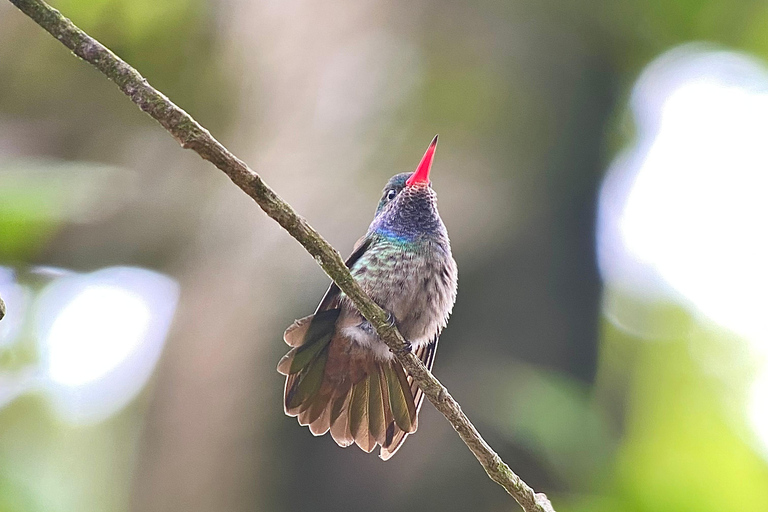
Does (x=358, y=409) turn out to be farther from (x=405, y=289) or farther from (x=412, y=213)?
(x=412, y=213)

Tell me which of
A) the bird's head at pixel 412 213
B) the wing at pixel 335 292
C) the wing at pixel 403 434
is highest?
the bird's head at pixel 412 213

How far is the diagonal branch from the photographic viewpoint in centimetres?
112

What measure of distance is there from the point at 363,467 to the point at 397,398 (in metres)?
2.02

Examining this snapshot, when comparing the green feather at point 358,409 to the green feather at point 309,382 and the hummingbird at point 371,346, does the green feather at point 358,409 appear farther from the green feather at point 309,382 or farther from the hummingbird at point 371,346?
the green feather at point 309,382

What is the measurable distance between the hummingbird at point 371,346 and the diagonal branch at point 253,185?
58 cm

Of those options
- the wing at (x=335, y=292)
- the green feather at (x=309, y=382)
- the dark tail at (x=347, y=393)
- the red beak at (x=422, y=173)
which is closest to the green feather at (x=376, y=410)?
the dark tail at (x=347, y=393)

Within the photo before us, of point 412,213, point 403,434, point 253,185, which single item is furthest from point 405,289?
point 253,185

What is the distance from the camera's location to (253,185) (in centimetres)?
131

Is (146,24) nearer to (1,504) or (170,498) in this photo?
(170,498)

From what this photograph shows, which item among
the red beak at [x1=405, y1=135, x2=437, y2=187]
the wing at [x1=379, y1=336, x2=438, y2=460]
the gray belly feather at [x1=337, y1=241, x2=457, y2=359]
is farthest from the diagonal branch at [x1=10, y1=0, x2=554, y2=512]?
the red beak at [x1=405, y1=135, x2=437, y2=187]

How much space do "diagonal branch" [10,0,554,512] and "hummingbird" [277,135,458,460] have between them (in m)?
0.58

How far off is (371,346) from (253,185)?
1.28 meters

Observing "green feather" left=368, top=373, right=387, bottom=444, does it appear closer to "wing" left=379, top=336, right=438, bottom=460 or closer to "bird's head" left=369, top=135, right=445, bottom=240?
"wing" left=379, top=336, right=438, bottom=460

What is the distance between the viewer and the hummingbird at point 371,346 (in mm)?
2420
